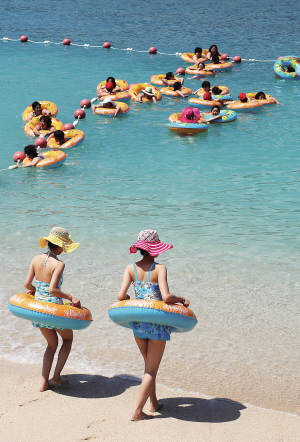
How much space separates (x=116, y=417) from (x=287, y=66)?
790 inches

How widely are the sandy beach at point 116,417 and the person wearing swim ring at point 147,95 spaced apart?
1449 centimetres

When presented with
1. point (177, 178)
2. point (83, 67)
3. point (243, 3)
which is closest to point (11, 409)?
point (177, 178)

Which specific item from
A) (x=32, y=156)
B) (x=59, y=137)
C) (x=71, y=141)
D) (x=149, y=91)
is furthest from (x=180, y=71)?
(x=32, y=156)

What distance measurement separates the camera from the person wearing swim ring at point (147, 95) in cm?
1812

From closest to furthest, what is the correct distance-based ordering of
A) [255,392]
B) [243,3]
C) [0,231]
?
1. [255,392]
2. [0,231]
3. [243,3]

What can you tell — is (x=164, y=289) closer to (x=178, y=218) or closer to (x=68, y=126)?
(x=178, y=218)

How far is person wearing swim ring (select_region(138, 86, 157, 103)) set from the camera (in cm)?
1812

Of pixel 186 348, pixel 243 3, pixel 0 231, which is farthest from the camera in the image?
pixel 243 3

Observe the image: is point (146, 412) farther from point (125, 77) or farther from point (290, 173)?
point (125, 77)

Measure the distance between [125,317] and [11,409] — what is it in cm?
124

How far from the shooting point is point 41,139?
13.9m

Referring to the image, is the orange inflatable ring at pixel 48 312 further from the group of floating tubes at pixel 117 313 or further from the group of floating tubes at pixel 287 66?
the group of floating tubes at pixel 287 66

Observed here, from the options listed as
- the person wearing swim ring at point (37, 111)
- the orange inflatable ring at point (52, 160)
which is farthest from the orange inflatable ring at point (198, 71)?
the orange inflatable ring at point (52, 160)

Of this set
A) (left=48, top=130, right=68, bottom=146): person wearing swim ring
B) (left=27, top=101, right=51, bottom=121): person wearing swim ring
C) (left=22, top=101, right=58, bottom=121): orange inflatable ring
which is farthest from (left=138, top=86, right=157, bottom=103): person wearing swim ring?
(left=48, top=130, right=68, bottom=146): person wearing swim ring
